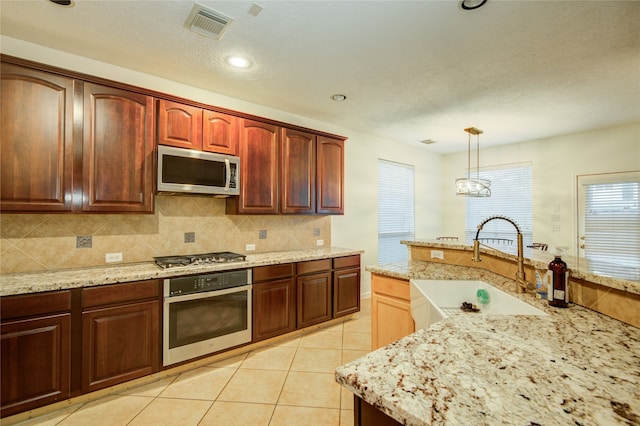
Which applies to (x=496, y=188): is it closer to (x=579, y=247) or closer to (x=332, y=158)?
(x=579, y=247)

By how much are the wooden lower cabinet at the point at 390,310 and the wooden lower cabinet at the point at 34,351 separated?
221 centimetres

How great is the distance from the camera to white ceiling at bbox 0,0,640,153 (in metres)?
1.87

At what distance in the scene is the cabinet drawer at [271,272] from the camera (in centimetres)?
278

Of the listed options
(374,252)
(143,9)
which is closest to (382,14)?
(143,9)

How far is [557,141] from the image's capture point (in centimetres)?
465

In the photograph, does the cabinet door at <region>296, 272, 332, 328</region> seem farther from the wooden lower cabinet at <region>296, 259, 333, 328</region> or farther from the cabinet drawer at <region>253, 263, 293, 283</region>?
the cabinet drawer at <region>253, 263, 293, 283</region>

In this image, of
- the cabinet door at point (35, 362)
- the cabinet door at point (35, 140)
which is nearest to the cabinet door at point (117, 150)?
the cabinet door at point (35, 140)

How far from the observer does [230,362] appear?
264cm

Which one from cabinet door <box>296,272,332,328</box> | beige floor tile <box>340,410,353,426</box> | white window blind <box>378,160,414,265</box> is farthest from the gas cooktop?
white window blind <box>378,160,414,265</box>

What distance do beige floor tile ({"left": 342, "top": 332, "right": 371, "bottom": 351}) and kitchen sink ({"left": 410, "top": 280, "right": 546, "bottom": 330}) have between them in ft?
4.04

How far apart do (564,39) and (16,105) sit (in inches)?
156

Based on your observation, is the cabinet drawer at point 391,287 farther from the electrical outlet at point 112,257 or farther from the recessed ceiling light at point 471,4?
the electrical outlet at point 112,257

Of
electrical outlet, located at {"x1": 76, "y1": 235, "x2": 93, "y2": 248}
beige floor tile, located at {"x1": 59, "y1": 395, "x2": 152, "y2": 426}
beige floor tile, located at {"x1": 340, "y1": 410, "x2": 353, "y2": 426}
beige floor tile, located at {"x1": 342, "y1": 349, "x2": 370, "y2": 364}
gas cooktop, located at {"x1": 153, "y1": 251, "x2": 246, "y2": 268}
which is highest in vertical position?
electrical outlet, located at {"x1": 76, "y1": 235, "x2": 93, "y2": 248}

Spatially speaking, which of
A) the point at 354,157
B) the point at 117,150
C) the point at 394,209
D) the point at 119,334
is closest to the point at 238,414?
the point at 119,334
